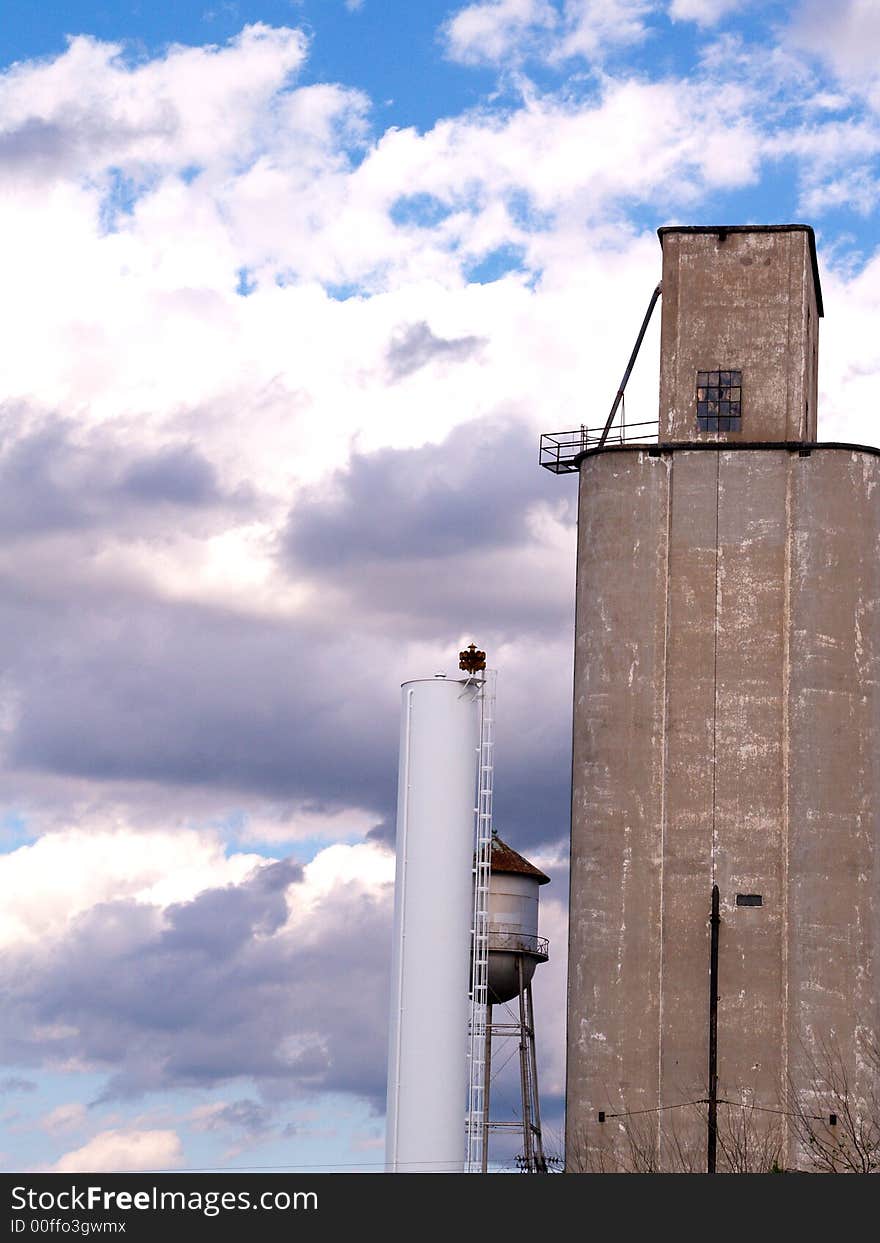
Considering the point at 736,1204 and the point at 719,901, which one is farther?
the point at 719,901

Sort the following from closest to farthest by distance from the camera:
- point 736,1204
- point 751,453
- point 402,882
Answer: point 736,1204
point 402,882
point 751,453

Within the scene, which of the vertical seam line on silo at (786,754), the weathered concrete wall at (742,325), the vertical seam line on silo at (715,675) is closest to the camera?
the vertical seam line on silo at (786,754)

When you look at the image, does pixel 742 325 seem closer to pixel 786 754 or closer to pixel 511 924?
pixel 786 754

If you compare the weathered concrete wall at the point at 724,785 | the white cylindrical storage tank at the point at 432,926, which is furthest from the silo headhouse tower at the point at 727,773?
the white cylindrical storage tank at the point at 432,926

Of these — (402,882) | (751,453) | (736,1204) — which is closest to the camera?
(736,1204)

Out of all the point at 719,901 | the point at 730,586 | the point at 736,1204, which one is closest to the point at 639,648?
the point at 730,586

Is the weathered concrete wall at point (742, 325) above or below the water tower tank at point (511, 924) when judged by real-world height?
above

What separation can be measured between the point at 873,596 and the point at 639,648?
6.88m

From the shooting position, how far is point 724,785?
67312mm

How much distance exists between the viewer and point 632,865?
67.5 meters

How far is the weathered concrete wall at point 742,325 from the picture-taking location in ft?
232

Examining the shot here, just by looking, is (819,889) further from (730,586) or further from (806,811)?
(730,586)

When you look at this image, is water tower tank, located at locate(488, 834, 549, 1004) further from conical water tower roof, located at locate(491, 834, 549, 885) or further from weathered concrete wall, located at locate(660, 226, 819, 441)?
weathered concrete wall, located at locate(660, 226, 819, 441)

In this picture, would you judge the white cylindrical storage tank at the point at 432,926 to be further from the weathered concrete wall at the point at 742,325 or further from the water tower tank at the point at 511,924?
the weathered concrete wall at the point at 742,325
